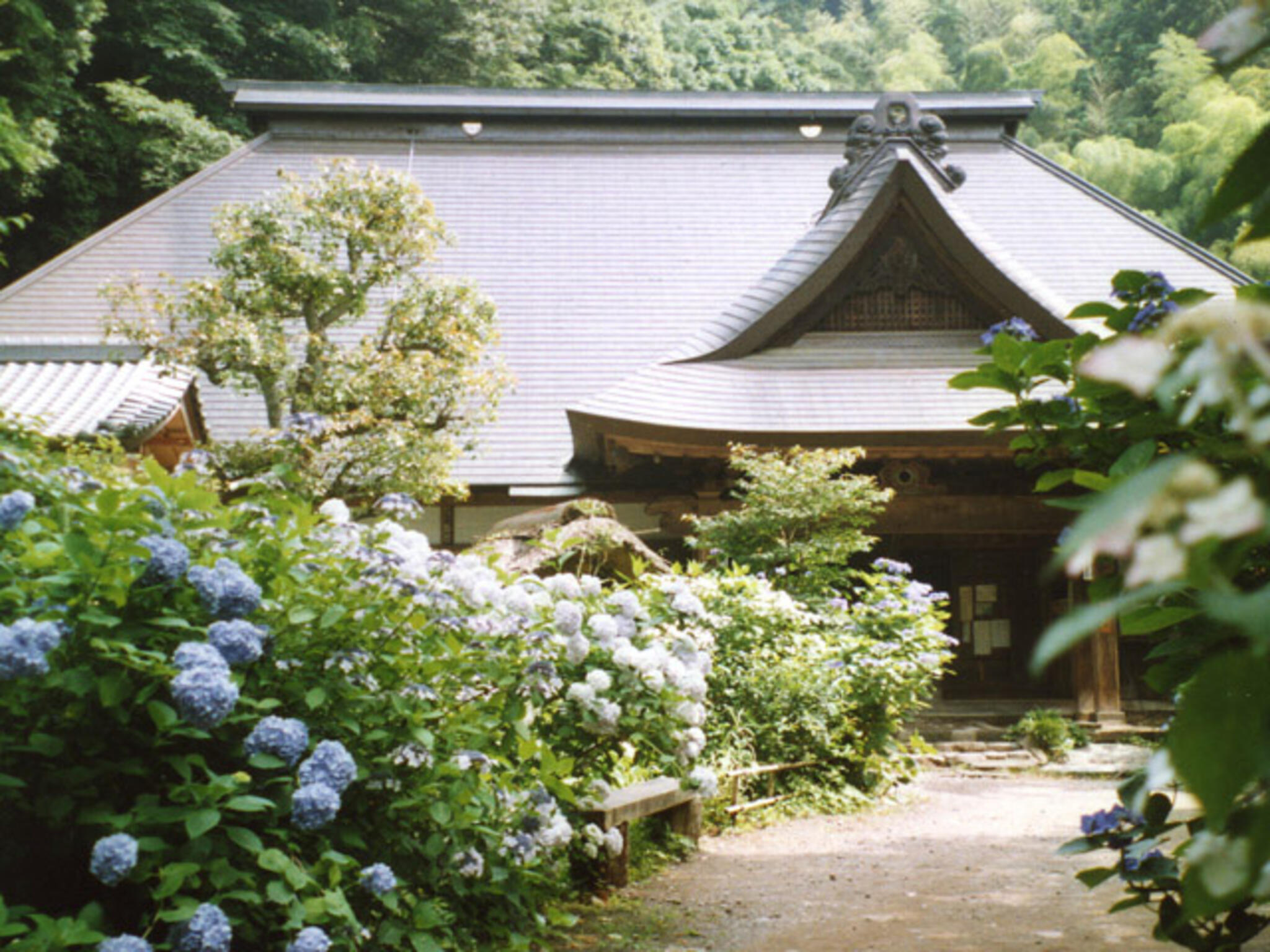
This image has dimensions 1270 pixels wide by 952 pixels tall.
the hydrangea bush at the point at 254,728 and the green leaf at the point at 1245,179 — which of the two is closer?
the green leaf at the point at 1245,179

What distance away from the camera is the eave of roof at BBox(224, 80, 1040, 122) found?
16297mm

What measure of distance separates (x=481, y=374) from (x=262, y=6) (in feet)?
55.2

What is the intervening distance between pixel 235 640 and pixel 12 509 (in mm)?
593

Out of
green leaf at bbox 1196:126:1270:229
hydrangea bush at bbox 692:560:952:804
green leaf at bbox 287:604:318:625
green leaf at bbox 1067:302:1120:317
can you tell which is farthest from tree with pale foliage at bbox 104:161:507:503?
green leaf at bbox 1196:126:1270:229

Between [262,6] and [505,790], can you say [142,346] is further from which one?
[262,6]

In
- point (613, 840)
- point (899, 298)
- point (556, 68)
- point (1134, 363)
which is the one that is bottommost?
point (613, 840)

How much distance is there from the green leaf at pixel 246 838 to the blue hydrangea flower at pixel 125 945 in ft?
1.02

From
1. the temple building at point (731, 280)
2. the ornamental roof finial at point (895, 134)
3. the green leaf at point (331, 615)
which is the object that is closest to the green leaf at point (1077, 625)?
the green leaf at point (331, 615)

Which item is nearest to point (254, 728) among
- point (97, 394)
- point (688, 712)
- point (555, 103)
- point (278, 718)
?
point (278, 718)

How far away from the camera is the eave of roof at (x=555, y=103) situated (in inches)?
642

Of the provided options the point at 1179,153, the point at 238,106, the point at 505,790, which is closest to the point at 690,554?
the point at 505,790

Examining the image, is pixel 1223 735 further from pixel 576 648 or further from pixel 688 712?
pixel 688 712

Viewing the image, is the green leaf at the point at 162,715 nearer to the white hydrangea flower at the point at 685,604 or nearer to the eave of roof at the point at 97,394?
the white hydrangea flower at the point at 685,604

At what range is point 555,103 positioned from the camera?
16531mm
